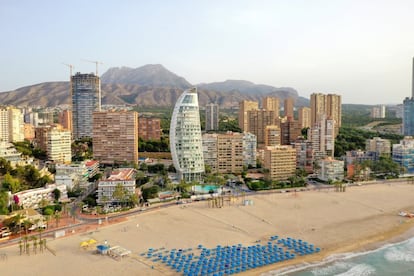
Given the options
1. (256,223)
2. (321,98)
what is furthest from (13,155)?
(321,98)

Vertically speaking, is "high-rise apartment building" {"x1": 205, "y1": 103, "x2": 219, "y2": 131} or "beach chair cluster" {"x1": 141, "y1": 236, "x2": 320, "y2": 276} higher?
"high-rise apartment building" {"x1": 205, "y1": 103, "x2": 219, "y2": 131}

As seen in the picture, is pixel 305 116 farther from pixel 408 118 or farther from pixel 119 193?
pixel 119 193

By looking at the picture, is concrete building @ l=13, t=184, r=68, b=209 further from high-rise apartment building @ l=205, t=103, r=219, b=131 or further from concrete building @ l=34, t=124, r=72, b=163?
high-rise apartment building @ l=205, t=103, r=219, b=131

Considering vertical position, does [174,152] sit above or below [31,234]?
above

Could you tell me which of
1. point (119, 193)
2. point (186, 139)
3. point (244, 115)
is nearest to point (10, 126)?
point (186, 139)

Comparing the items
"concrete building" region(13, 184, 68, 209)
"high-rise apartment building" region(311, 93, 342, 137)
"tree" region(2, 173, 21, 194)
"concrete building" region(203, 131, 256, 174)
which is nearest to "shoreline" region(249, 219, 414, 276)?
"concrete building" region(13, 184, 68, 209)

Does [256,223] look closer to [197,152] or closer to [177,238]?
[177,238]
